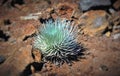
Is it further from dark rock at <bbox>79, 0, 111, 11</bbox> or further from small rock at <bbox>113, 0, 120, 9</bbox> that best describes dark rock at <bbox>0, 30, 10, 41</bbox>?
small rock at <bbox>113, 0, 120, 9</bbox>

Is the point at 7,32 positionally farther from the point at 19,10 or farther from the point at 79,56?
the point at 79,56

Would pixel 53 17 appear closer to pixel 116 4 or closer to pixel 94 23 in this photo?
pixel 94 23

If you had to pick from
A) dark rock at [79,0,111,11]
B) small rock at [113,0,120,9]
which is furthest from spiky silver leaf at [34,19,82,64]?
small rock at [113,0,120,9]

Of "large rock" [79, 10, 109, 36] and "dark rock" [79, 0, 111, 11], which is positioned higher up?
"dark rock" [79, 0, 111, 11]

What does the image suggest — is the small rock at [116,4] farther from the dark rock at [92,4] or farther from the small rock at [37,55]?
the small rock at [37,55]

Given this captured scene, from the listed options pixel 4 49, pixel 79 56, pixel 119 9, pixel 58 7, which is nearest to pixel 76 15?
pixel 58 7

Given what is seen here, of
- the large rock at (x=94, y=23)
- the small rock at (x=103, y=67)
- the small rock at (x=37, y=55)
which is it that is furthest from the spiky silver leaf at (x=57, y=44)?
the large rock at (x=94, y=23)

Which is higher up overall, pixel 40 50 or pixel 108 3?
pixel 108 3

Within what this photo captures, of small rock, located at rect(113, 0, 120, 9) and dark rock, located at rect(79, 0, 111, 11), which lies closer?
dark rock, located at rect(79, 0, 111, 11)
